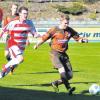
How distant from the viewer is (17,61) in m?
15.1

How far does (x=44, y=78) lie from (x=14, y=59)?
2.53 meters

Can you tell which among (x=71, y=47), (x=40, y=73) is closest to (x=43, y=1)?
(x=71, y=47)

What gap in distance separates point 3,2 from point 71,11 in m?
7.53

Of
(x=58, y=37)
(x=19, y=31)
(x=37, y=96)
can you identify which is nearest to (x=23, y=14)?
(x=19, y=31)

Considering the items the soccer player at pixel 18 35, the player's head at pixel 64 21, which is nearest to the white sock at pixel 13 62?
the soccer player at pixel 18 35

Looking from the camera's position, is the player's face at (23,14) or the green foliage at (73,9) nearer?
the player's face at (23,14)

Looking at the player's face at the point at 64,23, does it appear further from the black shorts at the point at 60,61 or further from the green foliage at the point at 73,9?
the green foliage at the point at 73,9

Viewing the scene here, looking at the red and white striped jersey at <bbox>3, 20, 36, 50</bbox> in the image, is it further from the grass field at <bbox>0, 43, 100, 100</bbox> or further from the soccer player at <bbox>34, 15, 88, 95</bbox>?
the soccer player at <bbox>34, 15, 88, 95</bbox>

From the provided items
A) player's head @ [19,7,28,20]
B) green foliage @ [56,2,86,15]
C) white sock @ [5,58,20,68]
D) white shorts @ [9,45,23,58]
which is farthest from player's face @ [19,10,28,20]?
green foliage @ [56,2,86,15]

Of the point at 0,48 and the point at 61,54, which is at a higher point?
the point at 61,54

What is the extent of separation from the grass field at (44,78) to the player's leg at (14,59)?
420mm

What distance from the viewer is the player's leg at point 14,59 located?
14984 mm

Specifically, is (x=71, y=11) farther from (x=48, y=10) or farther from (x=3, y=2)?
(x=3, y=2)

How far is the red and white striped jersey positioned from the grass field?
120 centimetres
